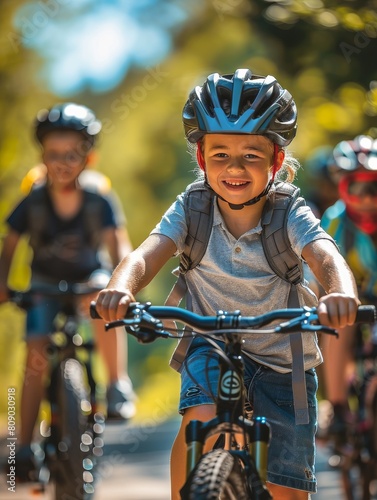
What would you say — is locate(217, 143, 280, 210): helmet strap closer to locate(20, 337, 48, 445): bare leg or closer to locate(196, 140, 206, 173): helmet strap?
locate(196, 140, 206, 173): helmet strap

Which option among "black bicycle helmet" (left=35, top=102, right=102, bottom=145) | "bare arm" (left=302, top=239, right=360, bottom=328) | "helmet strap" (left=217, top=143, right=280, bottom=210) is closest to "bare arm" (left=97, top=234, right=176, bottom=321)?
"helmet strap" (left=217, top=143, right=280, bottom=210)

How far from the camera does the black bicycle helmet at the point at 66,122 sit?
8.40 meters

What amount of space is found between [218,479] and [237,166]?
1.37 metres

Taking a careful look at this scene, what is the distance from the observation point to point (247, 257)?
4.77m

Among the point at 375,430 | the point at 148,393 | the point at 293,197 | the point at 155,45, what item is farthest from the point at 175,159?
the point at 293,197

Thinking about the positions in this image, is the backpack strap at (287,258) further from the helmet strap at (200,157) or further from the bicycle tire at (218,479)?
the bicycle tire at (218,479)

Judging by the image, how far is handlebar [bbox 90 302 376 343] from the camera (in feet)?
13.3

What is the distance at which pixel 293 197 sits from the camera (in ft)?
15.9

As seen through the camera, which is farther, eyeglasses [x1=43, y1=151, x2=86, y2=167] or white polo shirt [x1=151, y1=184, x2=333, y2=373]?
eyeglasses [x1=43, y1=151, x2=86, y2=167]

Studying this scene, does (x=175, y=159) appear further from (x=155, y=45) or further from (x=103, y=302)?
(x=103, y=302)

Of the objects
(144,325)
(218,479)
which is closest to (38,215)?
(144,325)

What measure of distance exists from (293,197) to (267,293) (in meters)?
0.40

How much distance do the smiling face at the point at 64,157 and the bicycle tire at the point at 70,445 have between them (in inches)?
54.8

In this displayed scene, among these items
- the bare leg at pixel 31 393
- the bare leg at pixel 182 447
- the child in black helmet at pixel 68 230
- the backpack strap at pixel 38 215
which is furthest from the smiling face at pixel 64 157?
the bare leg at pixel 182 447
